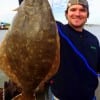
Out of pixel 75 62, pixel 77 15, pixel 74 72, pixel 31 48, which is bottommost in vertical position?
pixel 74 72

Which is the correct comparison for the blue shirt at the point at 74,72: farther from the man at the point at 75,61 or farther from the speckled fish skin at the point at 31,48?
the speckled fish skin at the point at 31,48

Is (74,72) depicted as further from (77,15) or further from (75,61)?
(77,15)

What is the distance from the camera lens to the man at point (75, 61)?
4285mm

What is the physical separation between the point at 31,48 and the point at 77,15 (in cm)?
153

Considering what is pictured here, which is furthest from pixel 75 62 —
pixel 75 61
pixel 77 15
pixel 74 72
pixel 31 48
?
pixel 31 48

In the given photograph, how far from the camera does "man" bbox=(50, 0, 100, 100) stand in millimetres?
4285

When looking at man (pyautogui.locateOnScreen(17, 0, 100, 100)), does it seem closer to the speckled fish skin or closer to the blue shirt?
the blue shirt

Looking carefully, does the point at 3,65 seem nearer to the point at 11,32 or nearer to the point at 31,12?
the point at 11,32

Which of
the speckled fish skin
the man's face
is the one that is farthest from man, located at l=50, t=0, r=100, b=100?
the speckled fish skin

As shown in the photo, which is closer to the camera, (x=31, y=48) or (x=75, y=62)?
(x=31, y=48)

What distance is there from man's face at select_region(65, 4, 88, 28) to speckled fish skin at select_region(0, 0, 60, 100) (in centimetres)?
141

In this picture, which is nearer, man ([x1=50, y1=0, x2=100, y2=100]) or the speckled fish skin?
→ the speckled fish skin

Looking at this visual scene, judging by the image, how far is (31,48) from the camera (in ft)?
A: 9.59

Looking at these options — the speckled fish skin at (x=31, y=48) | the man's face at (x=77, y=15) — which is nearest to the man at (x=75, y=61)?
the man's face at (x=77, y=15)
